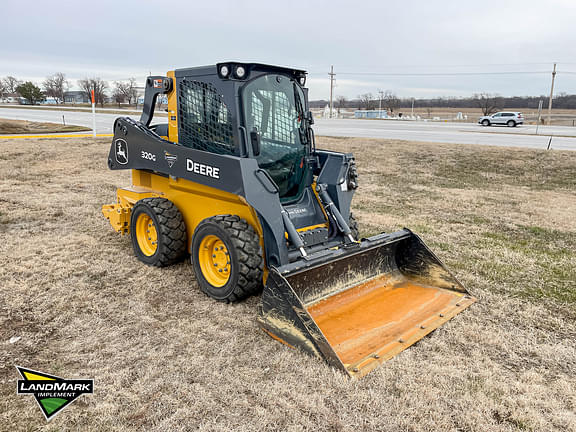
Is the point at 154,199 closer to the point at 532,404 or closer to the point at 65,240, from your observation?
the point at 65,240

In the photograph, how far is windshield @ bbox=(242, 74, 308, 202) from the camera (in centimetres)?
459

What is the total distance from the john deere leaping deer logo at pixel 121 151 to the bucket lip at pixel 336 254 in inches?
118

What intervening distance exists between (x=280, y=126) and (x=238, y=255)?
1.57m

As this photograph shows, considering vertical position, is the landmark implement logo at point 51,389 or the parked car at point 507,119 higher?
the parked car at point 507,119

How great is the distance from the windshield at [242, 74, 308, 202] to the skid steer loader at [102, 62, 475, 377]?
0.04ft

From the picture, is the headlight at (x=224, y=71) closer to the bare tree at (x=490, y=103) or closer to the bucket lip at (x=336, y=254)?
the bucket lip at (x=336, y=254)

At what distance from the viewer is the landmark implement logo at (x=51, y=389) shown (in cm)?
297

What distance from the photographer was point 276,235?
420 cm

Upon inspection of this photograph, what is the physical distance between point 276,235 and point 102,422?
208 centimetres

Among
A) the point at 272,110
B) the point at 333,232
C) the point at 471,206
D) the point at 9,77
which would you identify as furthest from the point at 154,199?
the point at 9,77

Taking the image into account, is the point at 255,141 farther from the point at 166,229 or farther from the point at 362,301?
the point at 362,301

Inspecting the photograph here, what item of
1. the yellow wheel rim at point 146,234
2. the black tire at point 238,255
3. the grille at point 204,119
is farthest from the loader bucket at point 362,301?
the yellow wheel rim at point 146,234

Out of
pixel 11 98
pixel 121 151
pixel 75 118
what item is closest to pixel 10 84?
pixel 11 98

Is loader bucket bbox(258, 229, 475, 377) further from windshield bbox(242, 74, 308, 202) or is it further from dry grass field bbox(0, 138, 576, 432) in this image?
windshield bbox(242, 74, 308, 202)
